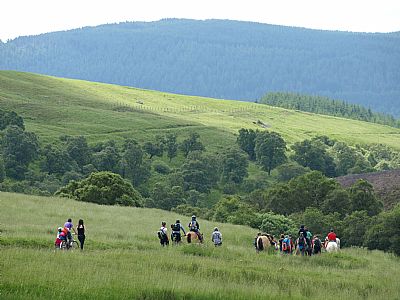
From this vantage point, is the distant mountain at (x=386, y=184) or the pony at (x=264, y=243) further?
the distant mountain at (x=386, y=184)

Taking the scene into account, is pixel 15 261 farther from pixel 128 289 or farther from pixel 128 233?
pixel 128 233

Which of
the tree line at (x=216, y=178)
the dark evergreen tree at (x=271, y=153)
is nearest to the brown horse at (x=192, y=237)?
the tree line at (x=216, y=178)

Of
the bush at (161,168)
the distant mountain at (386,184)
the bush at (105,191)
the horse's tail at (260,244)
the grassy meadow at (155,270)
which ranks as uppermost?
the bush at (161,168)

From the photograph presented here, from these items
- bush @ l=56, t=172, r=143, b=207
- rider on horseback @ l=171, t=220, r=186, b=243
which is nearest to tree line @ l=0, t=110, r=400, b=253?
bush @ l=56, t=172, r=143, b=207

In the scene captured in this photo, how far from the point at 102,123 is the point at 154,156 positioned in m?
27.8

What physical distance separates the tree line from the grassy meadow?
2457cm

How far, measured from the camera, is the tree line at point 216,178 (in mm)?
71250

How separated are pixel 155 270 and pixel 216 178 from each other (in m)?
116

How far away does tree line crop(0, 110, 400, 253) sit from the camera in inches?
2805

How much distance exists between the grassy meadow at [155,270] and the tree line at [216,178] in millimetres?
24573

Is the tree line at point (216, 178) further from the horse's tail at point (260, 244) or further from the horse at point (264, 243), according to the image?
the horse's tail at point (260, 244)

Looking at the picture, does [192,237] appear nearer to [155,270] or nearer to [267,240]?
[267,240]

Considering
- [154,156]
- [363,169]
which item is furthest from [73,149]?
[363,169]

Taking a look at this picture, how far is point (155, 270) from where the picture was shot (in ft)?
85.1
